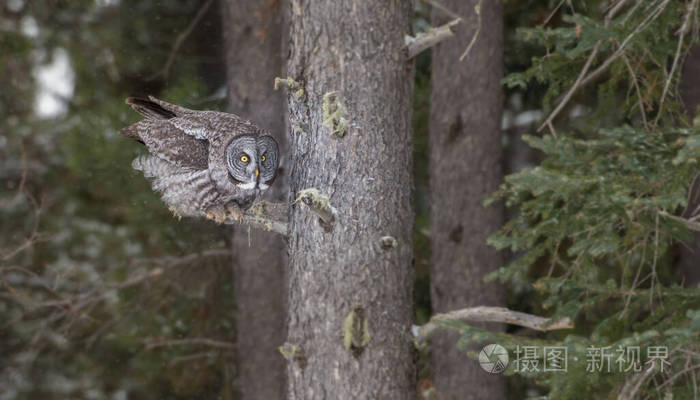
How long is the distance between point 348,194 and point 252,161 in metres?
0.61

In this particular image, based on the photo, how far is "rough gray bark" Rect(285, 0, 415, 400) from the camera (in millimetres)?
2594

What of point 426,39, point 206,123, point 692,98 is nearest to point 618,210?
point 426,39

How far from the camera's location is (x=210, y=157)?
3010mm

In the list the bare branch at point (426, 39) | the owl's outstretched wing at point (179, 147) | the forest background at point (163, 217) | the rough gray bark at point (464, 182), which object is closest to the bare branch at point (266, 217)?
the owl's outstretched wing at point (179, 147)

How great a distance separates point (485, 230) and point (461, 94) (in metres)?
1.06

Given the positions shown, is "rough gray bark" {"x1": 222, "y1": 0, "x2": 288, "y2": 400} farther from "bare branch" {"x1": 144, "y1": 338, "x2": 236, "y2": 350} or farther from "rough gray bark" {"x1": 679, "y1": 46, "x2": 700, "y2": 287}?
"rough gray bark" {"x1": 679, "y1": 46, "x2": 700, "y2": 287}

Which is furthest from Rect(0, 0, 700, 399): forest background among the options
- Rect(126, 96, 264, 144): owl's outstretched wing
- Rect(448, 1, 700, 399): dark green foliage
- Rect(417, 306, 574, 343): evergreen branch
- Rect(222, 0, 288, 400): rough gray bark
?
Rect(417, 306, 574, 343): evergreen branch

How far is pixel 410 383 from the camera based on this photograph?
2764 mm

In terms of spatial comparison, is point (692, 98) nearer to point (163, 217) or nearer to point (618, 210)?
point (618, 210)

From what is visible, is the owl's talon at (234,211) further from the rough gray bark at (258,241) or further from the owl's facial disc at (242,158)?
the rough gray bark at (258,241)

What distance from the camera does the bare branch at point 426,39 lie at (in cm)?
257

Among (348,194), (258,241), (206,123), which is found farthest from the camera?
(258,241)

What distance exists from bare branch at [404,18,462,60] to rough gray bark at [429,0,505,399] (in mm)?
2213

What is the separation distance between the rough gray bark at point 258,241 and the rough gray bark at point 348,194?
2.28 metres
